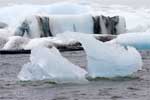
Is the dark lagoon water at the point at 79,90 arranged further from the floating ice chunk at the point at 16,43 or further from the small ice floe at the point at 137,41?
the floating ice chunk at the point at 16,43

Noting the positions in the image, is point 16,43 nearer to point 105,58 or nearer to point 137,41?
point 137,41

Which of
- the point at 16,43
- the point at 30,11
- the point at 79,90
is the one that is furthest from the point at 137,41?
the point at 79,90

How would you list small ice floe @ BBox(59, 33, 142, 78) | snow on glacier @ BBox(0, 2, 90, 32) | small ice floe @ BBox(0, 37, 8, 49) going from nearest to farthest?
small ice floe @ BBox(59, 33, 142, 78) → small ice floe @ BBox(0, 37, 8, 49) → snow on glacier @ BBox(0, 2, 90, 32)

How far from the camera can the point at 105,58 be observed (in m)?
15.4

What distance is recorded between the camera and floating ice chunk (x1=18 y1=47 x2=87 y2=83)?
15.1 meters

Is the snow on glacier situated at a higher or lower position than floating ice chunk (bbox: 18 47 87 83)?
higher

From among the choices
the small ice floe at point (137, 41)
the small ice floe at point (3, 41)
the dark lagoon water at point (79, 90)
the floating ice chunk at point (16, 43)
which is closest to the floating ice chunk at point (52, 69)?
the dark lagoon water at point (79, 90)

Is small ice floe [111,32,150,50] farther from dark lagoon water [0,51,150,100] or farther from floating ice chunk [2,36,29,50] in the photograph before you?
dark lagoon water [0,51,150,100]

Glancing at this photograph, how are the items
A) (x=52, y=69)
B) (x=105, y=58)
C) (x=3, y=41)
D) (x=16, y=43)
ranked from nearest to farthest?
(x=52, y=69) < (x=105, y=58) < (x=16, y=43) < (x=3, y=41)

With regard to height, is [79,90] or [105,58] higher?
[105,58]

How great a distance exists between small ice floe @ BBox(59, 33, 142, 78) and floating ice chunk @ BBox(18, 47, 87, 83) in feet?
1.03

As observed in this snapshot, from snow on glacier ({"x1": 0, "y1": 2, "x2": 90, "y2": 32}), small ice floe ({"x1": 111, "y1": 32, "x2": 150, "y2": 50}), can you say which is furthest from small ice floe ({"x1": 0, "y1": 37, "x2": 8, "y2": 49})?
small ice floe ({"x1": 111, "y1": 32, "x2": 150, "y2": 50})

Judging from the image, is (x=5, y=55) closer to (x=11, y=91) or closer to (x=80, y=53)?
(x=80, y=53)

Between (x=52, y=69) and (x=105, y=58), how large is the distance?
3.77 feet
